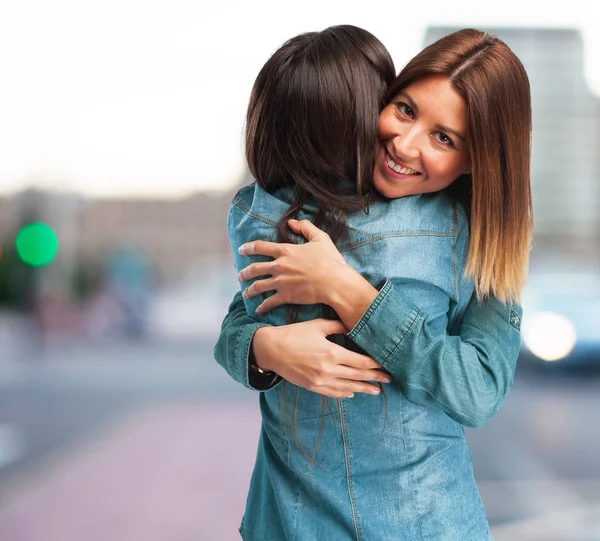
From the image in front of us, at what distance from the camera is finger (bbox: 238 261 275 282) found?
0.86m

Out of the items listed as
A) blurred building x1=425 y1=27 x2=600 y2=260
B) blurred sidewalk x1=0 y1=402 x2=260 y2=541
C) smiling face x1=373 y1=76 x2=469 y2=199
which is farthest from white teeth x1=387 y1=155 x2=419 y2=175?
blurred building x1=425 y1=27 x2=600 y2=260

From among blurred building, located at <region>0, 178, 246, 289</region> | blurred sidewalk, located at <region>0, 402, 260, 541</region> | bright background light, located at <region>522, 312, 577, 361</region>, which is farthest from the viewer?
blurred building, located at <region>0, 178, 246, 289</region>

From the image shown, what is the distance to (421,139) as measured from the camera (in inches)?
33.6

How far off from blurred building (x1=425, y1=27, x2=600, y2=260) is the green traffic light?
332 inches

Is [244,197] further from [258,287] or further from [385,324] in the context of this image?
[385,324]

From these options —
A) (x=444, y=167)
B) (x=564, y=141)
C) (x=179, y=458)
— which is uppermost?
(x=444, y=167)

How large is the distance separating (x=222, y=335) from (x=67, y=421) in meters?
5.44

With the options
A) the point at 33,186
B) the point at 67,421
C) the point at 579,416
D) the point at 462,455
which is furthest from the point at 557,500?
the point at 33,186

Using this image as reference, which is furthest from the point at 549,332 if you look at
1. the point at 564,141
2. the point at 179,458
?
the point at 564,141

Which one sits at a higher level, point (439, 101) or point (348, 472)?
point (439, 101)

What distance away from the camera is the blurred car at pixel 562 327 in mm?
7402

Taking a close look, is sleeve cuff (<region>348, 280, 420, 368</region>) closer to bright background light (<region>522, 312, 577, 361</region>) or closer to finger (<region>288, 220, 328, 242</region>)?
finger (<region>288, 220, 328, 242</region>)

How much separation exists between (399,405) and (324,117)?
33cm

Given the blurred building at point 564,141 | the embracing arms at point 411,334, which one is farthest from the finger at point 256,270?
the blurred building at point 564,141
